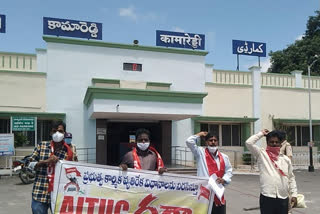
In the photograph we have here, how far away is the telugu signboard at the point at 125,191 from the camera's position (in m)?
4.51

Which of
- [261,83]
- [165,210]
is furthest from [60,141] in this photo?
[261,83]

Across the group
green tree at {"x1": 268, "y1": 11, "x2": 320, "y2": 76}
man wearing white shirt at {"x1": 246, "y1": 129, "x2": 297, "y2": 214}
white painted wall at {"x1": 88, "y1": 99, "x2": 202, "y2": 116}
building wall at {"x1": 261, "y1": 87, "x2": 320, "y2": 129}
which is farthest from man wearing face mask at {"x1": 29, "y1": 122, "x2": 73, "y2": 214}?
green tree at {"x1": 268, "y1": 11, "x2": 320, "y2": 76}

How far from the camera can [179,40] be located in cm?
1936

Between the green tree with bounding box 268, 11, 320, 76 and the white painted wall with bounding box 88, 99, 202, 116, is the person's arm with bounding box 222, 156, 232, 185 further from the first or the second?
the green tree with bounding box 268, 11, 320, 76

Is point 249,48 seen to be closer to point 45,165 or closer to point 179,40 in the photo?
point 179,40

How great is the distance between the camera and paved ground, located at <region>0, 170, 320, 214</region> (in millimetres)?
8156

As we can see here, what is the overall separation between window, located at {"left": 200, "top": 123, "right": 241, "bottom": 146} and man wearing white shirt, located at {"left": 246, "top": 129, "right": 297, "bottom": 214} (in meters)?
15.0

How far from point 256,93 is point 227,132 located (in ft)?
9.67

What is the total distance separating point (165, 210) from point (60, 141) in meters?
1.73

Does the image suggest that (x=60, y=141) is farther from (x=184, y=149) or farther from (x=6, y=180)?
(x=184, y=149)

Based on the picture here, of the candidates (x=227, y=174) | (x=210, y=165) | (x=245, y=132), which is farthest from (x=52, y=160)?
(x=245, y=132)

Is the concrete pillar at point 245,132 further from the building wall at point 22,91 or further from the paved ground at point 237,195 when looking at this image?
the building wall at point 22,91

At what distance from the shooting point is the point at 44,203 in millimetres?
4230

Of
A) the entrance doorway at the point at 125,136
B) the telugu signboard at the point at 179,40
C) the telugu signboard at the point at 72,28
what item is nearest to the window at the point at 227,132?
the entrance doorway at the point at 125,136
